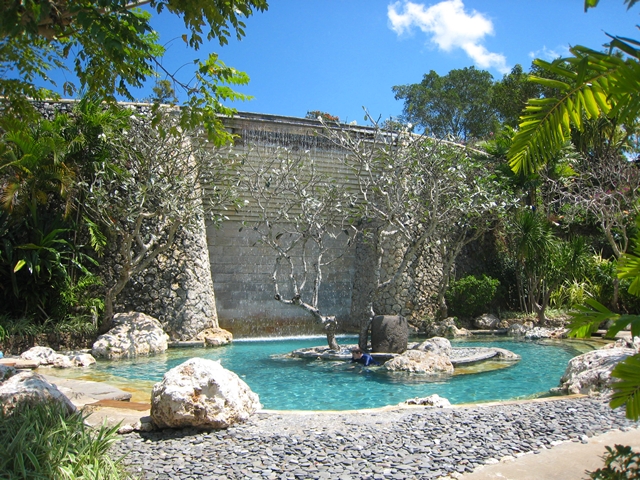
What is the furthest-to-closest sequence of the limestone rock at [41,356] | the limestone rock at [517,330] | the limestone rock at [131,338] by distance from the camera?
the limestone rock at [517,330], the limestone rock at [131,338], the limestone rock at [41,356]

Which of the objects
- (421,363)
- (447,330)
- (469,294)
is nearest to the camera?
(421,363)

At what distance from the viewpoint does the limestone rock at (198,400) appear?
5.13 meters

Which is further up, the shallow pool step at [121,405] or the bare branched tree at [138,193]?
the bare branched tree at [138,193]

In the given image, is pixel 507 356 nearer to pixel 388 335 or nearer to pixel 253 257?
pixel 388 335

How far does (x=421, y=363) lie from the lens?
9.68 m

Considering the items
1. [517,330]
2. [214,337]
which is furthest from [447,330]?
[214,337]

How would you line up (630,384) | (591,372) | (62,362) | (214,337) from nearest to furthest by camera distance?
(630,384) → (591,372) → (62,362) → (214,337)

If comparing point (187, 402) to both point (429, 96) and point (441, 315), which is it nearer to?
point (441, 315)

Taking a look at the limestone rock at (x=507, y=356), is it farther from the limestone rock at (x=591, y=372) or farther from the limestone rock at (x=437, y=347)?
the limestone rock at (x=591, y=372)

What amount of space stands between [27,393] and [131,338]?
7.82 m

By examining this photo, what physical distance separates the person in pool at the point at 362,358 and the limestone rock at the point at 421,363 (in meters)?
0.52

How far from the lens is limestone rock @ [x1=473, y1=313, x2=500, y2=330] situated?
16.8m

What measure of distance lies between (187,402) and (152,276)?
373 inches

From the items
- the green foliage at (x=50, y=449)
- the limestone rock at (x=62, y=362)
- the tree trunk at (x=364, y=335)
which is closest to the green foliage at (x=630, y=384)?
the green foliage at (x=50, y=449)
